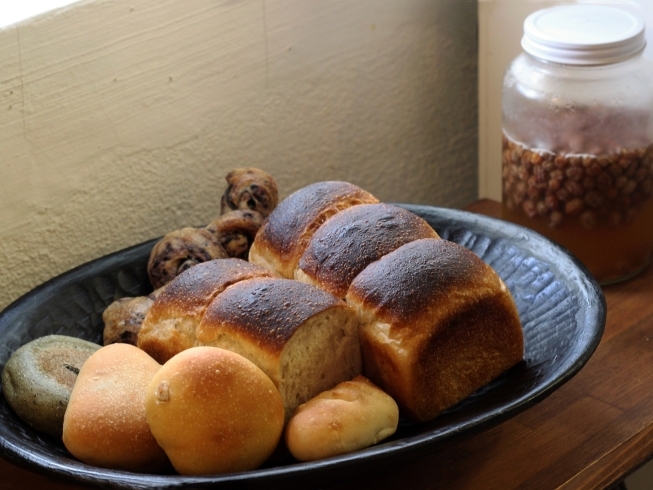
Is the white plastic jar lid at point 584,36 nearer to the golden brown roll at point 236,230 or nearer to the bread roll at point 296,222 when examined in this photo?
the bread roll at point 296,222

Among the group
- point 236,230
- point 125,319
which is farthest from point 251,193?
point 125,319

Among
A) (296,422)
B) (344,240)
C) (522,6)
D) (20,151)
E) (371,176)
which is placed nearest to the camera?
(296,422)

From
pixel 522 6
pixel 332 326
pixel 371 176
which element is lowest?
pixel 371 176

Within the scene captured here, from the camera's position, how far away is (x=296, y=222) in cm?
83

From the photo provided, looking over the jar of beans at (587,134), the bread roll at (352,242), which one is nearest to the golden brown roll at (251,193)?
the bread roll at (352,242)

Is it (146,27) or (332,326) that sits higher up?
(146,27)

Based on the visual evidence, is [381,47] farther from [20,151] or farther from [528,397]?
[528,397]

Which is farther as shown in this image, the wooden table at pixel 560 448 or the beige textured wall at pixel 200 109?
the beige textured wall at pixel 200 109

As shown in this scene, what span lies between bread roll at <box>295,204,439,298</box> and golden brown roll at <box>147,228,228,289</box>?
13 cm

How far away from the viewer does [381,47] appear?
1178mm

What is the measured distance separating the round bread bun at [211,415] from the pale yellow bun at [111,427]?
0.10 feet

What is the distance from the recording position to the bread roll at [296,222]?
822 mm

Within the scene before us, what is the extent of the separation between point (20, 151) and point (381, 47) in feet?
1.70

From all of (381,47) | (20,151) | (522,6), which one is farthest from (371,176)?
(20,151)
